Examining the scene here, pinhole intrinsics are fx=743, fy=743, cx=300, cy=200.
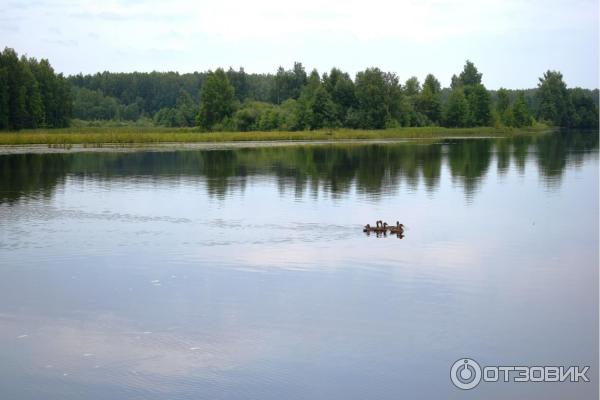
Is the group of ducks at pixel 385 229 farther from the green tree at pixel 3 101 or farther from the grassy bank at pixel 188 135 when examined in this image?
the green tree at pixel 3 101

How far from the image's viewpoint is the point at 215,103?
120m

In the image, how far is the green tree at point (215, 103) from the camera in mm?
120438

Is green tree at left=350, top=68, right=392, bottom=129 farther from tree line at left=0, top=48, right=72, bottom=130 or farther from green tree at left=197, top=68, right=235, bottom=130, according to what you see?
tree line at left=0, top=48, right=72, bottom=130

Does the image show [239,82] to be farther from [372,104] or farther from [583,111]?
[583,111]

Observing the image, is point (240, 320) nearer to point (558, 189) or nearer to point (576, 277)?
point (576, 277)

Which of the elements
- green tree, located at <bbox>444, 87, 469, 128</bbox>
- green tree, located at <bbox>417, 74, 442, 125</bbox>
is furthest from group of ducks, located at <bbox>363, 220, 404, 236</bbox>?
green tree, located at <bbox>444, 87, 469, 128</bbox>

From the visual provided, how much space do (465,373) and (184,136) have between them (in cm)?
A: 8861

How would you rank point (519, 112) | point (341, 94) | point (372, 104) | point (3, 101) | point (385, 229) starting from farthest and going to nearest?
1. point (519, 112)
2. point (341, 94)
3. point (372, 104)
4. point (3, 101)
5. point (385, 229)

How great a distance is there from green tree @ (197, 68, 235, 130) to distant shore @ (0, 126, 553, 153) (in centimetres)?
317

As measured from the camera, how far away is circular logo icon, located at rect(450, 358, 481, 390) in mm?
12708

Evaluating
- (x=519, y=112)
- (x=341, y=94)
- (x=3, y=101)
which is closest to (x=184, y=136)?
(x=3, y=101)

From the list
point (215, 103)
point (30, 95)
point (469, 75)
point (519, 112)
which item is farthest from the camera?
point (469, 75)

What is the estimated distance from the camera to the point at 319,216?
95.7 ft

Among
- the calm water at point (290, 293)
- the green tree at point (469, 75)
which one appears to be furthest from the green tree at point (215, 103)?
the calm water at point (290, 293)
